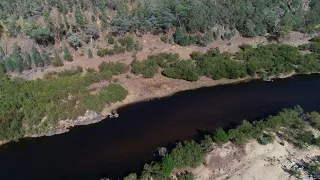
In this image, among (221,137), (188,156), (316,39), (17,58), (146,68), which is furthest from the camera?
(316,39)

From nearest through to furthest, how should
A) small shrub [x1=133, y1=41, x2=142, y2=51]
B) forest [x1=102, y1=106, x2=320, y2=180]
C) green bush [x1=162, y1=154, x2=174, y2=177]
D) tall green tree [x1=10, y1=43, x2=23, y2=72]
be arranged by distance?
green bush [x1=162, y1=154, x2=174, y2=177]
forest [x1=102, y1=106, x2=320, y2=180]
tall green tree [x1=10, y1=43, x2=23, y2=72]
small shrub [x1=133, y1=41, x2=142, y2=51]

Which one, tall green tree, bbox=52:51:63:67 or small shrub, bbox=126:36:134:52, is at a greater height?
small shrub, bbox=126:36:134:52

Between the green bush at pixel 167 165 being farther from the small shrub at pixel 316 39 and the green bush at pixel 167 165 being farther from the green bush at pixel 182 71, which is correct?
the small shrub at pixel 316 39

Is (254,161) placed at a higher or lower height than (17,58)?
lower

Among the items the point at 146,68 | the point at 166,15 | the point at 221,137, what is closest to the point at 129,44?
the point at 146,68

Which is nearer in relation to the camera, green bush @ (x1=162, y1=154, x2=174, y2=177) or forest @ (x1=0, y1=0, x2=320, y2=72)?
green bush @ (x1=162, y1=154, x2=174, y2=177)

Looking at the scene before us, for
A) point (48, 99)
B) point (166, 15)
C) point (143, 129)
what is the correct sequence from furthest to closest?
point (166, 15) < point (48, 99) < point (143, 129)

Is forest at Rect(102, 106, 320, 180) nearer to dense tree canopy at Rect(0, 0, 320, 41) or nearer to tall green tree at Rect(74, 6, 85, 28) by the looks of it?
dense tree canopy at Rect(0, 0, 320, 41)

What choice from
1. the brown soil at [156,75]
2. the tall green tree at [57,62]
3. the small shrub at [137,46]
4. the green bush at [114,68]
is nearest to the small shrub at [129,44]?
the small shrub at [137,46]

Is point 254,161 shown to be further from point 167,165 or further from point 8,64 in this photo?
point 8,64

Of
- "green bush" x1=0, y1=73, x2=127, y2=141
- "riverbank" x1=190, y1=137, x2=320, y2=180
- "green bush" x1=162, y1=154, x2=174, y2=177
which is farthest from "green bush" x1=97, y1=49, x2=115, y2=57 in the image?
"green bush" x1=162, y1=154, x2=174, y2=177
